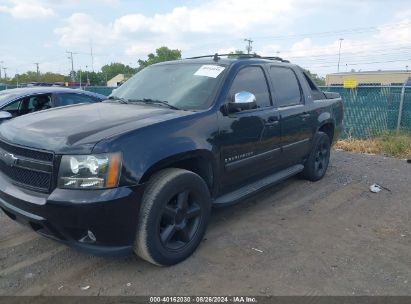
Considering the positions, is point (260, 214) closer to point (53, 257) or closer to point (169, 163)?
point (169, 163)

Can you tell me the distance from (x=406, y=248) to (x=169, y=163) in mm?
2518

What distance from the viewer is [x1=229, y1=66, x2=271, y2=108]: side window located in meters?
4.25

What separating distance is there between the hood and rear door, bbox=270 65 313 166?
170cm

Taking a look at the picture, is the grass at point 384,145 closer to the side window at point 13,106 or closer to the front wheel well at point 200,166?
the front wheel well at point 200,166

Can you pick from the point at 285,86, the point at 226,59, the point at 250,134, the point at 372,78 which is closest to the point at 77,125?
the point at 250,134

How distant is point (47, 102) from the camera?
7.13 meters

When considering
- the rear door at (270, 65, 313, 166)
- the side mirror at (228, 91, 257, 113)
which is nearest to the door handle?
the rear door at (270, 65, 313, 166)

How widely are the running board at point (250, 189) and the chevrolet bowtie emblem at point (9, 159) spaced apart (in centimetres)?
185

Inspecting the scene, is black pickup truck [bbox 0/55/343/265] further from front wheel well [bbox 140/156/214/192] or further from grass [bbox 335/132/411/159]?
grass [bbox 335/132/411/159]

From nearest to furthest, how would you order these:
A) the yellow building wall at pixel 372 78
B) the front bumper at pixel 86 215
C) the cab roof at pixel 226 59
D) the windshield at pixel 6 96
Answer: the front bumper at pixel 86 215
the cab roof at pixel 226 59
the windshield at pixel 6 96
the yellow building wall at pixel 372 78

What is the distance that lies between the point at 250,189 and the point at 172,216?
1.29 metres

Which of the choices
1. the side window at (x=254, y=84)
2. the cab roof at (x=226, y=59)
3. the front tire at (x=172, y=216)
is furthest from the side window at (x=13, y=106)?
the front tire at (x=172, y=216)

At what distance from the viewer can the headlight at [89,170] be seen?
2.89 metres

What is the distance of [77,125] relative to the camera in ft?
10.8
